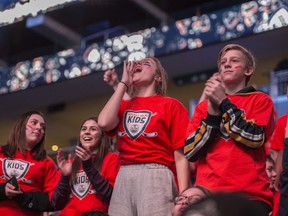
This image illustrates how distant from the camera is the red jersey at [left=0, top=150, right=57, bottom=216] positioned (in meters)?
3.21

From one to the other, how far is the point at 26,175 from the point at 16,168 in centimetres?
7

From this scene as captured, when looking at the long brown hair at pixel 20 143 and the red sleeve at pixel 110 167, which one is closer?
the red sleeve at pixel 110 167

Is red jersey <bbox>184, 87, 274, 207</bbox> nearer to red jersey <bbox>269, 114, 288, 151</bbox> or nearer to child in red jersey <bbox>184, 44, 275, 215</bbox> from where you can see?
child in red jersey <bbox>184, 44, 275, 215</bbox>

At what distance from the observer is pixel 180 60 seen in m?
9.16

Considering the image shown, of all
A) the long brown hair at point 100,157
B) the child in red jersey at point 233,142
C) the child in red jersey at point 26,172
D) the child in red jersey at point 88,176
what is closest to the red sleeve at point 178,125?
the child in red jersey at point 233,142

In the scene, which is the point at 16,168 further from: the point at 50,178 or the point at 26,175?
the point at 50,178

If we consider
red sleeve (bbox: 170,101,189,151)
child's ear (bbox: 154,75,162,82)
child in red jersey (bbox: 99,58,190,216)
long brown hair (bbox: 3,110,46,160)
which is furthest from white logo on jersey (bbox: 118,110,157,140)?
long brown hair (bbox: 3,110,46,160)

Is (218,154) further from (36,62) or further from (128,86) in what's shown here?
(36,62)

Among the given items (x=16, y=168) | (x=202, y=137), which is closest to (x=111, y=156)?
(x=16, y=168)

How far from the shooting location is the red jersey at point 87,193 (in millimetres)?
3016

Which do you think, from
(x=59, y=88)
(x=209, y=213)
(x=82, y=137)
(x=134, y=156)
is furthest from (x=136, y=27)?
(x=209, y=213)

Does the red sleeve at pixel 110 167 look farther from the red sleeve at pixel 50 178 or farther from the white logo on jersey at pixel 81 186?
the red sleeve at pixel 50 178

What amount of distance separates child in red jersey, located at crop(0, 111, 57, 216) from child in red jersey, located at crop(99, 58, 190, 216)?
0.72 metres

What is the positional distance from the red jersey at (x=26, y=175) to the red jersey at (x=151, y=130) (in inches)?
29.5
